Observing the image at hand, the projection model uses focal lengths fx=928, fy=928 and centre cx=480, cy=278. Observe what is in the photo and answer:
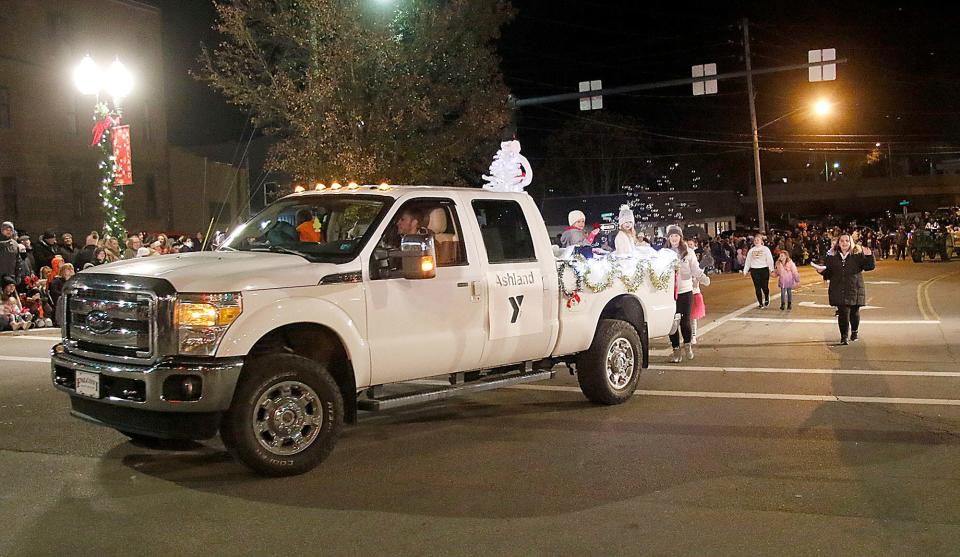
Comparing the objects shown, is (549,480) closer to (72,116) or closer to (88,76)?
(88,76)

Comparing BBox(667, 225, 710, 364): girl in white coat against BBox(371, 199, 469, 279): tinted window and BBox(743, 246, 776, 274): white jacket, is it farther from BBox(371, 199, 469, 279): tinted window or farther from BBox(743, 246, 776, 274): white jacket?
BBox(743, 246, 776, 274): white jacket

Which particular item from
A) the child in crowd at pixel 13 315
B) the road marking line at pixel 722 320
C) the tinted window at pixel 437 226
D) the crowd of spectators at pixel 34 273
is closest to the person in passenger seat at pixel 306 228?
Answer: the tinted window at pixel 437 226

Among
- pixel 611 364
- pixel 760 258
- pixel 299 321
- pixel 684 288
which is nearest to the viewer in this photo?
pixel 299 321

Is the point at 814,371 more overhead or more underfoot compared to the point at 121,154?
more underfoot

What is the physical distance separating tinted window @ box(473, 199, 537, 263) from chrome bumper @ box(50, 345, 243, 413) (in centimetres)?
265

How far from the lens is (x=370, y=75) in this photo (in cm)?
1789

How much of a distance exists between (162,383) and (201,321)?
48 centimetres

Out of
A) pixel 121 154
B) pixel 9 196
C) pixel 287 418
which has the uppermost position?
pixel 9 196

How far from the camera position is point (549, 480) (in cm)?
651

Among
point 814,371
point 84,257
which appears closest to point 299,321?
point 814,371

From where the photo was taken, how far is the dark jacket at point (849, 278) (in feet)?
43.6

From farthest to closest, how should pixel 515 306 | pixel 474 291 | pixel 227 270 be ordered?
1. pixel 515 306
2. pixel 474 291
3. pixel 227 270

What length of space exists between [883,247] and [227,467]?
47.6m

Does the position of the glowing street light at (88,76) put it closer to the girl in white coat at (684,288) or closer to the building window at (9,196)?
the building window at (9,196)
